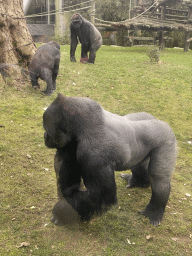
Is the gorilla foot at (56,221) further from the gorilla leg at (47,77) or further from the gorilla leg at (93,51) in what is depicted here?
the gorilla leg at (93,51)

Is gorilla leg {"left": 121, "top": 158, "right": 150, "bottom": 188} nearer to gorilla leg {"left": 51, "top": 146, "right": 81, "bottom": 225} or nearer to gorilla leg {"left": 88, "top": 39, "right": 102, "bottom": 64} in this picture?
gorilla leg {"left": 51, "top": 146, "right": 81, "bottom": 225}

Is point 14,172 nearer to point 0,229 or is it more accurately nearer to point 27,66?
point 0,229

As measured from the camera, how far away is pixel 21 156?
3580mm

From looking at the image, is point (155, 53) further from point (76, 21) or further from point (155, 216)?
point (155, 216)

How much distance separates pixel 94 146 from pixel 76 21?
6.70m

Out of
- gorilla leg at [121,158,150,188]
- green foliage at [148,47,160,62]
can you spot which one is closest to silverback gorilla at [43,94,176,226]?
gorilla leg at [121,158,150,188]

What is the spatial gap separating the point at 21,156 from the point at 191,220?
2250mm

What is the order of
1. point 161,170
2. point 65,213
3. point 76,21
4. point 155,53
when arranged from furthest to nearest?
1. point 155,53
2. point 76,21
3. point 161,170
4. point 65,213

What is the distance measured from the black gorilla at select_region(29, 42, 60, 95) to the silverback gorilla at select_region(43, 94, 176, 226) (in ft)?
11.2

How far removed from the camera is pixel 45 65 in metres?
5.45

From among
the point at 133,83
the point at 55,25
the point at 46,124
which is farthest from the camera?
the point at 55,25

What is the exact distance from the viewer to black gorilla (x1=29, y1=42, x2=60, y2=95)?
5.44m

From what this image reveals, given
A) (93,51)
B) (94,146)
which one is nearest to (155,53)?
(93,51)

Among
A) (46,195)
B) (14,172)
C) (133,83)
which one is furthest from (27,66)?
(46,195)
